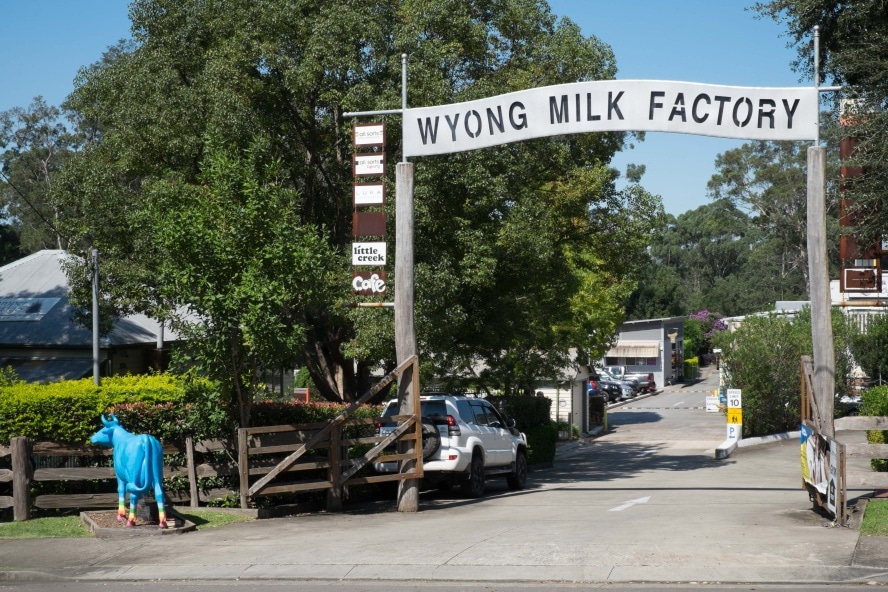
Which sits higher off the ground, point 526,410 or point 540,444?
point 526,410

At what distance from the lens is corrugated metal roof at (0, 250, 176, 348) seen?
32.3 m

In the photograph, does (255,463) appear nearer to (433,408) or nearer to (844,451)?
(433,408)

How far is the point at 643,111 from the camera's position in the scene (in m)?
14.5

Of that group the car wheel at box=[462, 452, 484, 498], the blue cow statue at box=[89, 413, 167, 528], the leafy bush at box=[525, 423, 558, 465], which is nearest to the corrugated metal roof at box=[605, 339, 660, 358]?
the leafy bush at box=[525, 423, 558, 465]

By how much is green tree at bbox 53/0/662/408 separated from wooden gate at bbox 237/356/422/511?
3.66 m

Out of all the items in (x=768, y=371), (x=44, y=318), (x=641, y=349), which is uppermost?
(x=44, y=318)

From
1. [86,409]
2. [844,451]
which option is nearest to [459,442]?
[86,409]

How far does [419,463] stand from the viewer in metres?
15.4

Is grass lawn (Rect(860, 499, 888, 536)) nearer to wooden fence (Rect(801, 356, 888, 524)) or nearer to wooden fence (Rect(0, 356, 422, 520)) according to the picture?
wooden fence (Rect(801, 356, 888, 524))

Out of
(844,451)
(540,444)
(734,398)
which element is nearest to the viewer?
(844,451)

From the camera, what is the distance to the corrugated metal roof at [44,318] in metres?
32.3

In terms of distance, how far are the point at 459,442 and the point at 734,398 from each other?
59.8ft

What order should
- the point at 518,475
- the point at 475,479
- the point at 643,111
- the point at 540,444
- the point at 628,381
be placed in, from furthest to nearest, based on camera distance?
the point at 628,381, the point at 540,444, the point at 518,475, the point at 475,479, the point at 643,111

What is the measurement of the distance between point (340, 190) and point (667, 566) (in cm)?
1453
